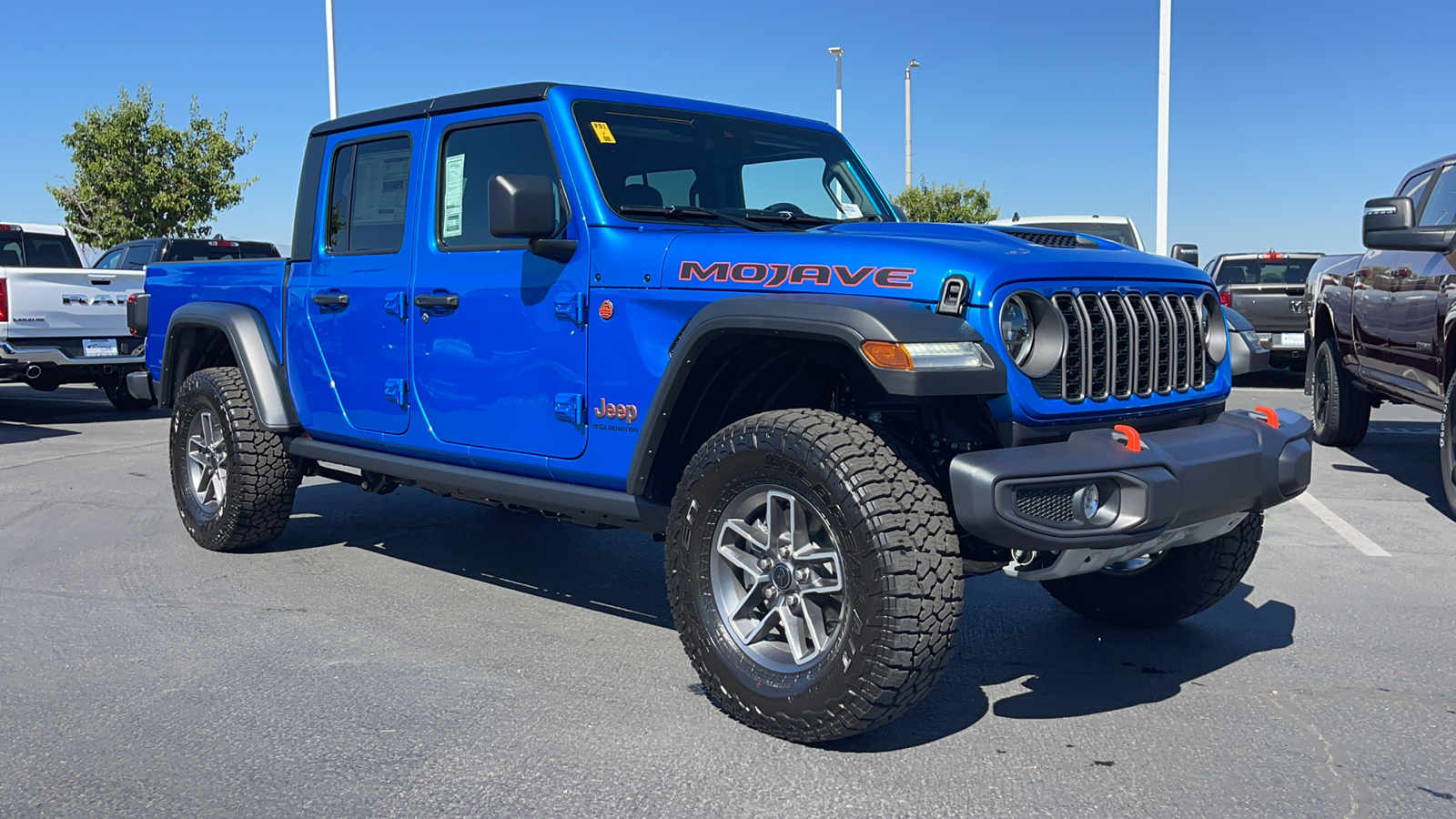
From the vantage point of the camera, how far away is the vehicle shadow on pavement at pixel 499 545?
561cm

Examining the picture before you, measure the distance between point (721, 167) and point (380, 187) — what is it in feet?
5.04

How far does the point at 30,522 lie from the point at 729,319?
5406mm

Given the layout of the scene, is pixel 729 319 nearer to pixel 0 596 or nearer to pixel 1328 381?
pixel 0 596

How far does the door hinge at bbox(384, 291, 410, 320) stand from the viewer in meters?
5.13

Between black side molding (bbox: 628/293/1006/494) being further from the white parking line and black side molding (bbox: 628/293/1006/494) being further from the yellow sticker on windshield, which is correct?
the white parking line

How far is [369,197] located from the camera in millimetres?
5551

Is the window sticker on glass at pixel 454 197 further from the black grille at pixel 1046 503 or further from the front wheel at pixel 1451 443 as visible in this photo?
the front wheel at pixel 1451 443

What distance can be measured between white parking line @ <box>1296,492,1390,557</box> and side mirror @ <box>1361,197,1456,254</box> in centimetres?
156

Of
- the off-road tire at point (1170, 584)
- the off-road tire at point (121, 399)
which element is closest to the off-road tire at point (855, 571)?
the off-road tire at point (1170, 584)

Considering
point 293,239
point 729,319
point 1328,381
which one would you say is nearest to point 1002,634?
point 729,319

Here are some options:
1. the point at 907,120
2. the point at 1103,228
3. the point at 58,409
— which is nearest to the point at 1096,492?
the point at 1103,228

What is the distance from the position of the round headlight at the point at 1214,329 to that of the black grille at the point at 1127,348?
1.7 inches

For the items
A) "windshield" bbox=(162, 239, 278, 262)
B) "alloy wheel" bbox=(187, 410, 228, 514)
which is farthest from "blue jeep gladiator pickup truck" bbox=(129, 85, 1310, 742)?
"windshield" bbox=(162, 239, 278, 262)

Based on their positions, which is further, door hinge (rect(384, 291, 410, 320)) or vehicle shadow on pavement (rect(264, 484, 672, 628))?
vehicle shadow on pavement (rect(264, 484, 672, 628))
